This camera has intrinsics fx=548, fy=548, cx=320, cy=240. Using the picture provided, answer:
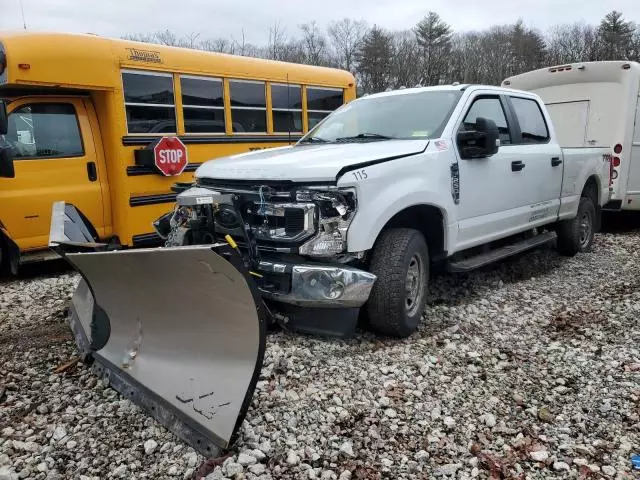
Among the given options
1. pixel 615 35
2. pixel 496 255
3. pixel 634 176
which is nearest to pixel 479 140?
pixel 496 255

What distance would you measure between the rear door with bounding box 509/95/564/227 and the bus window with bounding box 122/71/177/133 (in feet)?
14.1

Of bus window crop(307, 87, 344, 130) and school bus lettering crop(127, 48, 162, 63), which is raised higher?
school bus lettering crop(127, 48, 162, 63)

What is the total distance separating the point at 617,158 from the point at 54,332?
8.31 metres

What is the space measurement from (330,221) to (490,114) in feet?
8.50

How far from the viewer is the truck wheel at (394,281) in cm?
407

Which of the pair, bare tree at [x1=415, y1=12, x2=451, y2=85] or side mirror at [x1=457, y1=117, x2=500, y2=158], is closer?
side mirror at [x1=457, y1=117, x2=500, y2=158]

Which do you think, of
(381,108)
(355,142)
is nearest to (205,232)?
(355,142)

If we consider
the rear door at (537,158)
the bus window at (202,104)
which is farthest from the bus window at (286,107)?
the rear door at (537,158)

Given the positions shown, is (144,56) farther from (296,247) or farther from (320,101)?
(296,247)

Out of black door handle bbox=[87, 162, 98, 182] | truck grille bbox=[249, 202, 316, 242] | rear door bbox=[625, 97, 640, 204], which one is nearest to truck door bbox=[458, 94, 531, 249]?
truck grille bbox=[249, 202, 316, 242]

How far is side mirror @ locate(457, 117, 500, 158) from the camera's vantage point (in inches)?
185

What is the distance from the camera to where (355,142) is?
4.80 meters

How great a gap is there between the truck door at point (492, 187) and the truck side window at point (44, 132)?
4.74 meters

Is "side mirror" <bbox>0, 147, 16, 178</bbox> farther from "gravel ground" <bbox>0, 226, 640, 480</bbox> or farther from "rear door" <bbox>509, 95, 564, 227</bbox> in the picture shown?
"rear door" <bbox>509, 95, 564, 227</bbox>
